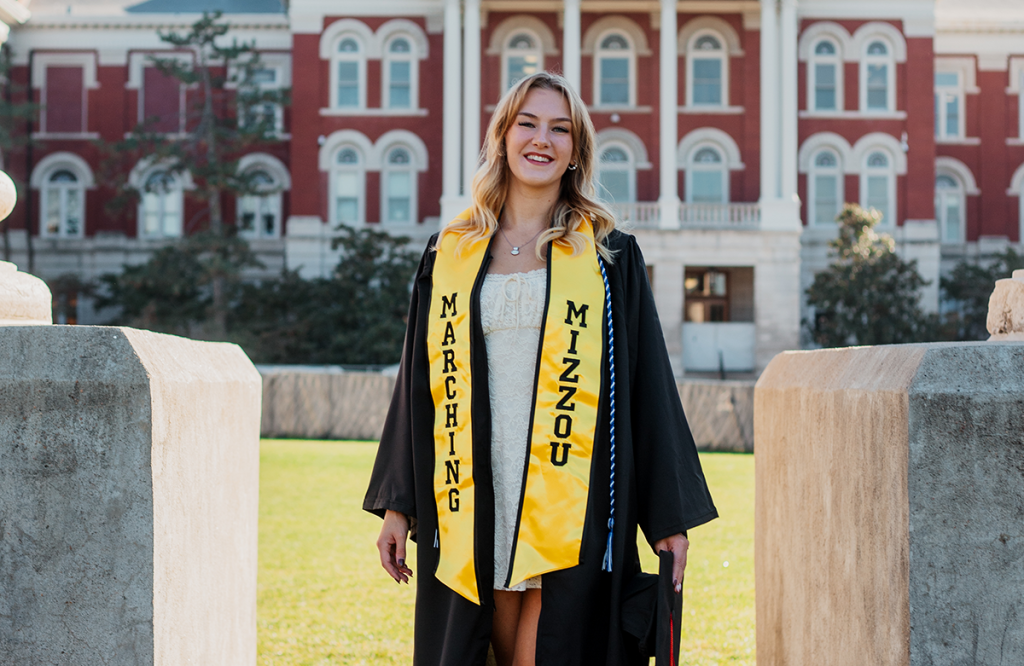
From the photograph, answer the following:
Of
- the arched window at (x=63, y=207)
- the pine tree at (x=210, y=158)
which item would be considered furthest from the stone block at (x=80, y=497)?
the arched window at (x=63, y=207)

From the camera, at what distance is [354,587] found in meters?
6.06

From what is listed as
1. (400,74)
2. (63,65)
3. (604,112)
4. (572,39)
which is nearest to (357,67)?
(400,74)

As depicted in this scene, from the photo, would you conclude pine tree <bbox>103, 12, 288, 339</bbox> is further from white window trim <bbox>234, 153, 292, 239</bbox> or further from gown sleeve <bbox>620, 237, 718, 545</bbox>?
gown sleeve <bbox>620, 237, 718, 545</bbox>

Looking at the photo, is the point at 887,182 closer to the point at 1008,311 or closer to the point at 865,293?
the point at 865,293

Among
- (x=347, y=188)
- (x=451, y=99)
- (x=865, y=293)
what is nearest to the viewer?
(x=865, y=293)

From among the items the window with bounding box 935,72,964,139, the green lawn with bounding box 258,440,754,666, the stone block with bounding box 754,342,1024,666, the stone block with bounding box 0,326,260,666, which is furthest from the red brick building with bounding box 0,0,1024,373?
the stone block with bounding box 0,326,260,666

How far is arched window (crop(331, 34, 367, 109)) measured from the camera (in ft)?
105

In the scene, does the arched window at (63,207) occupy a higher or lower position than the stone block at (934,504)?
higher

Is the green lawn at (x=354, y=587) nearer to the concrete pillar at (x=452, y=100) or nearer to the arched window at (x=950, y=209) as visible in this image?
the concrete pillar at (x=452, y=100)

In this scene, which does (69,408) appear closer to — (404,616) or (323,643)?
(323,643)

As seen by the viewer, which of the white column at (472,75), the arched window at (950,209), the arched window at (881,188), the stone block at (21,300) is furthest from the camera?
the arched window at (950,209)

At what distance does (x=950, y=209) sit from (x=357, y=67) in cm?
2085

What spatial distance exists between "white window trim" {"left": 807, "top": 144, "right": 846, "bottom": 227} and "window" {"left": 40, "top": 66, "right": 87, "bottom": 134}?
79.9ft

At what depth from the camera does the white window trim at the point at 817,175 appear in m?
31.9
